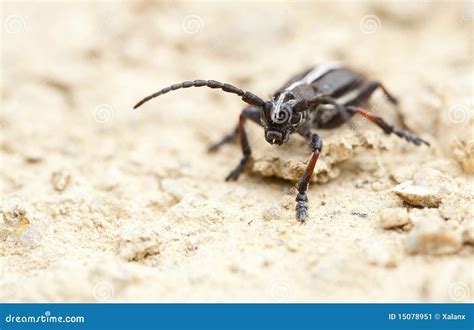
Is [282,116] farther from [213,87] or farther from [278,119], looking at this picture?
[213,87]

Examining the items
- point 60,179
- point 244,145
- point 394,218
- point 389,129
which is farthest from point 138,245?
point 389,129

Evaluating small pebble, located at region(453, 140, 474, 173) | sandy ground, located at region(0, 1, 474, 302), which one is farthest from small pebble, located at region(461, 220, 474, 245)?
small pebble, located at region(453, 140, 474, 173)

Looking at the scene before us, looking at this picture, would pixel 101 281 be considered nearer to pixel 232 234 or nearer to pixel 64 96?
pixel 232 234

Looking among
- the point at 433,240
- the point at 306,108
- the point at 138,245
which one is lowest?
the point at 138,245

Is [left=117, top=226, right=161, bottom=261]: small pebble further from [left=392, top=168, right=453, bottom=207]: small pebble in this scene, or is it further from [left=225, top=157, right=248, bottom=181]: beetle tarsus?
[left=392, top=168, right=453, bottom=207]: small pebble

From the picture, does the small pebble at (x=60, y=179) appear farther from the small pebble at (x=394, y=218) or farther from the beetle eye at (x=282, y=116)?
the small pebble at (x=394, y=218)
